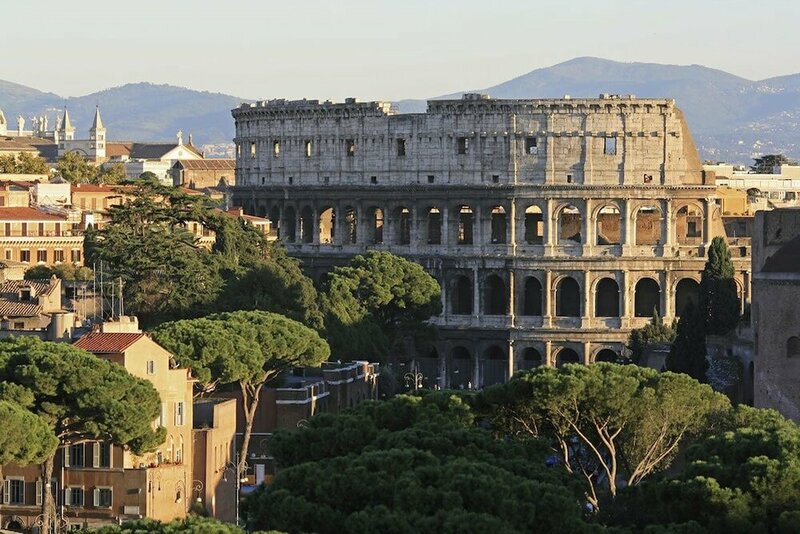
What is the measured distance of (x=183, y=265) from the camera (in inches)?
4523

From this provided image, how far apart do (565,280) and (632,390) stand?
72032 mm

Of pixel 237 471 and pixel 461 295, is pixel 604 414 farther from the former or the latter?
pixel 461 295

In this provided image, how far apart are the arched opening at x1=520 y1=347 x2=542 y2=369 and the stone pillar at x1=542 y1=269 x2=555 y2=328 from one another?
1.60m

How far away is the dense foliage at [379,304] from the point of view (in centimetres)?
12088

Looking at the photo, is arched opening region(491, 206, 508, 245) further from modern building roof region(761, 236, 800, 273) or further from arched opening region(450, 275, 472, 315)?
modern building roof region(761, 236, 800, 273)

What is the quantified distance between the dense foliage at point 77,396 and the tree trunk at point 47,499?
28mm

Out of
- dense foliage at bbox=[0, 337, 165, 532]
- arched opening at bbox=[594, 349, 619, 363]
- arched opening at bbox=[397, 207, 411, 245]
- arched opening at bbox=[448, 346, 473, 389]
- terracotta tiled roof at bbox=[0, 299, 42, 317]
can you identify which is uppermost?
arched opening at bbox=[397, 207, 411, 245]

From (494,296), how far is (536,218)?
217 inches

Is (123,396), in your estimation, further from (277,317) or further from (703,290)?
(703,290)

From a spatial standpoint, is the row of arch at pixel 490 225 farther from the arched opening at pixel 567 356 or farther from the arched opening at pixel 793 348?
the arched opening at pixel 793 348

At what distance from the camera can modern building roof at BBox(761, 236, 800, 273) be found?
313ft

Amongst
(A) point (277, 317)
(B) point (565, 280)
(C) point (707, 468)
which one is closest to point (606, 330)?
(B) point (565, 280)

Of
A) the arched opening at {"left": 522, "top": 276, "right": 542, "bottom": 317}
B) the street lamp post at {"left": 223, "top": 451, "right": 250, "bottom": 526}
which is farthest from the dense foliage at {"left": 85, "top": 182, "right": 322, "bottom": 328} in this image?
the arched opening at {"left": 522, "top": 276, "right": 542, "bottom": 317}

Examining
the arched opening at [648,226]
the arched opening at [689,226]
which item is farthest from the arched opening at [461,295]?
the arched opening at [689,226]
